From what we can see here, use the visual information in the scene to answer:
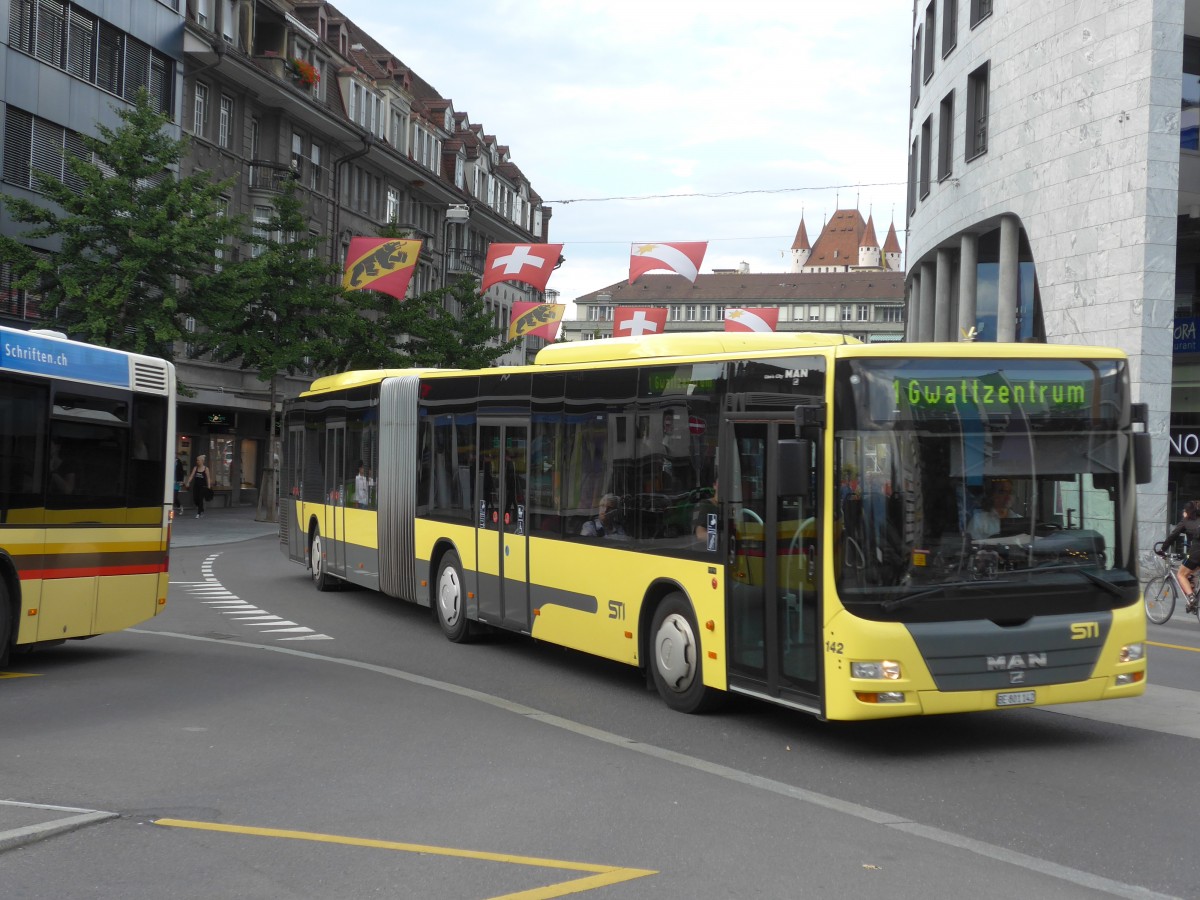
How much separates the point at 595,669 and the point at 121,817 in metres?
6.55

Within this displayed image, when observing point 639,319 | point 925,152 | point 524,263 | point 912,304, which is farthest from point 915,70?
point 524,263

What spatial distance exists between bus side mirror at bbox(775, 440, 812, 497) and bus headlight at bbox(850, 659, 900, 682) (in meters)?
1.10

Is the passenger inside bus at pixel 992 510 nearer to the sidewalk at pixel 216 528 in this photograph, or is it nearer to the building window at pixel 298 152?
the sidewalk at pixel 216 528

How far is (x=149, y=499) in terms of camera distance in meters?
13.0

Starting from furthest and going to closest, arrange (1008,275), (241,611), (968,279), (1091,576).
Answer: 1. (968,279)
2. (1008,275)
3. (241,611)
4. (1091,576)

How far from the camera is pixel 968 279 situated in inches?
1308

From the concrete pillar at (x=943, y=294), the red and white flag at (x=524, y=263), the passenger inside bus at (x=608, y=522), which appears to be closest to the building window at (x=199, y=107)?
the red and white flag at (x=524, y=263)


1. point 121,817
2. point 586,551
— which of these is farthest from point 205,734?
point 586,551

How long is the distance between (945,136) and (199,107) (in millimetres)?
22525

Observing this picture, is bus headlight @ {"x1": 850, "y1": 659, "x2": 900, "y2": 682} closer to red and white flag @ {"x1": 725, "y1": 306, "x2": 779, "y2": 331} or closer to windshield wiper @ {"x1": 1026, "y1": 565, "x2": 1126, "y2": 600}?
windshield wiper @ {"x1": 1026, "y1": 565, "x2": 1126, "y2": 600}

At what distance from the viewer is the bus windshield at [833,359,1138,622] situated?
28.5ft

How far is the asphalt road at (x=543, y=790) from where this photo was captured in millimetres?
6008

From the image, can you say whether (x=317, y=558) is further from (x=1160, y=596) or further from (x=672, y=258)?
(x=672, y=258)

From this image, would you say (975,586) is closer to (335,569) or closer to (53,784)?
(53,784)
